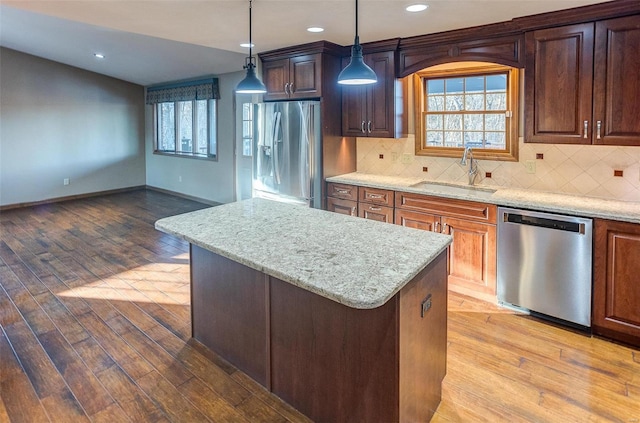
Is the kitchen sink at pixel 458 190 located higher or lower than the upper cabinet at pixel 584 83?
lower

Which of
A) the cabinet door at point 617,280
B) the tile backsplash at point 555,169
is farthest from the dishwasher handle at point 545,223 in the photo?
the tile backsplash at point 555,169

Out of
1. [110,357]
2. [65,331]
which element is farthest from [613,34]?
[65,331]

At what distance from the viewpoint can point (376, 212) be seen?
4.02 m

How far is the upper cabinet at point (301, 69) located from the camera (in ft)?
13.7

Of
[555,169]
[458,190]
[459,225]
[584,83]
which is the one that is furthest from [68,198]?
[584,83]

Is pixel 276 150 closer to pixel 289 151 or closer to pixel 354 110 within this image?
pixel 289 151

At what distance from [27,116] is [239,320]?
701 centimetres

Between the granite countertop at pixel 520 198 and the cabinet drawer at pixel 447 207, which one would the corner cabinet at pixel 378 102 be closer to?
the granite countertop at pixel 520 198

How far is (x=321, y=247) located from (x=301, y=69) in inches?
109

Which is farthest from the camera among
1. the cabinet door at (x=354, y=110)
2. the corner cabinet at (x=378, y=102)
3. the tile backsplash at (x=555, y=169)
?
the cabinet door at (x=354, y=110)

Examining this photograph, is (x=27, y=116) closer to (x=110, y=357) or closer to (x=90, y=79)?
(x=90, y=79)

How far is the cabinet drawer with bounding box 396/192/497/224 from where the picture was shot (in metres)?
3.31

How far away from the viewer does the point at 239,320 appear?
8.00 feet

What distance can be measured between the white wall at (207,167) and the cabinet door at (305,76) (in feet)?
7.34
